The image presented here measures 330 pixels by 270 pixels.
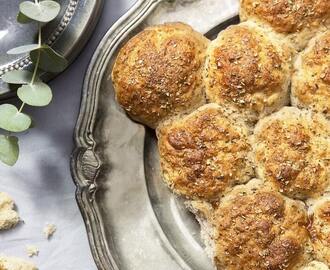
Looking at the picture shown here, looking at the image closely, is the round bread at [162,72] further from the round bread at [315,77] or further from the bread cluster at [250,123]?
the round bread at [315,77]

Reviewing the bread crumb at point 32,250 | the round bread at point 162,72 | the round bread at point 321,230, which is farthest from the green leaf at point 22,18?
the round bread at point 321,230

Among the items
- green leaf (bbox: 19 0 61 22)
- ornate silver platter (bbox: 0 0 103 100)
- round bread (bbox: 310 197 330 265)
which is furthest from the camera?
ornate silver platter (bbox: 0 0 103 100)

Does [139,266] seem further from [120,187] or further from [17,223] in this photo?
[17,223]

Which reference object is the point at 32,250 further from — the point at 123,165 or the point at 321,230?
the point at 321,230

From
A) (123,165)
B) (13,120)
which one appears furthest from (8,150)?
(123,165)

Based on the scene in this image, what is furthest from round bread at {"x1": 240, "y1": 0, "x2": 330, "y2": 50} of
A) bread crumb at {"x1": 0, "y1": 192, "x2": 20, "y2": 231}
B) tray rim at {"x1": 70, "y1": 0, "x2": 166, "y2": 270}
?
bread crumb at {"x1": 0, "y1": 192, "x2": 20, "y2": 231}

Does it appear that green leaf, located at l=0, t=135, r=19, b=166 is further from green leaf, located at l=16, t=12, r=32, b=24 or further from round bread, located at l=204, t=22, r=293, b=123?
round bread, located at l=204, t=22, r=293, b=123
